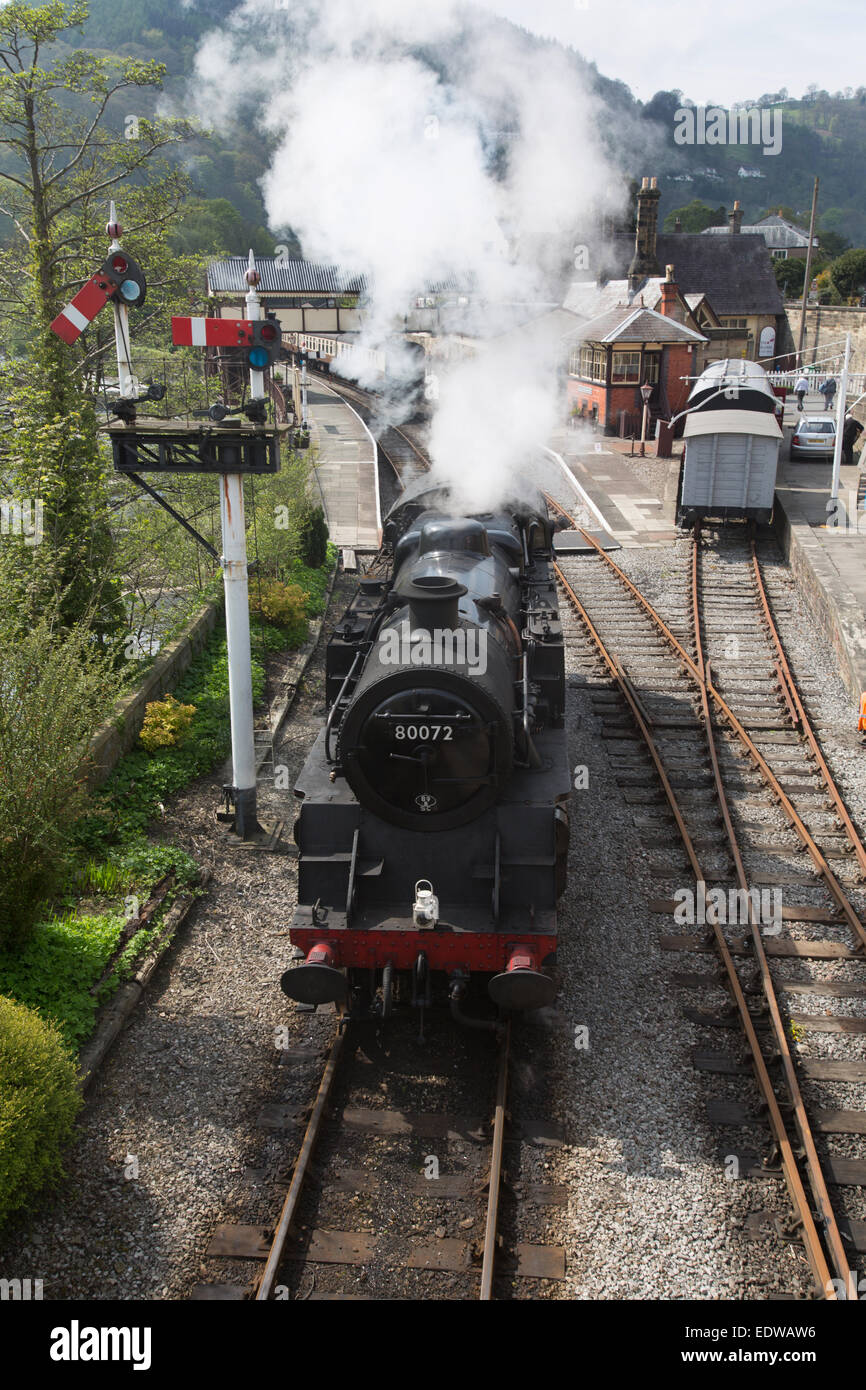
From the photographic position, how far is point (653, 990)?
8.45 m

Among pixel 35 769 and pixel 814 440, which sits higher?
pixel 814 440

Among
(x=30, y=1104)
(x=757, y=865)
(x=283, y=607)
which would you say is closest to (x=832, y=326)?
(x=283, y=607)

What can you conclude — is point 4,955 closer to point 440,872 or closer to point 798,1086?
point 440,872

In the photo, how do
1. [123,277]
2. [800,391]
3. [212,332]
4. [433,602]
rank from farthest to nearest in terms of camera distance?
1. [800,391]
2. [212,332]
3. [123,277]
4. [433,602]

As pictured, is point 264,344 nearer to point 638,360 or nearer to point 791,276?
point 638,360

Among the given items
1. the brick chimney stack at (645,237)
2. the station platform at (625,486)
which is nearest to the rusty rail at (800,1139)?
the station platform at (625,486)

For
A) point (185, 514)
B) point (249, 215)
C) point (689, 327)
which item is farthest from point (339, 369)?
point (249, 215)

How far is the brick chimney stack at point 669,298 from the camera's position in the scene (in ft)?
113

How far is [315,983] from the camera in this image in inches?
281

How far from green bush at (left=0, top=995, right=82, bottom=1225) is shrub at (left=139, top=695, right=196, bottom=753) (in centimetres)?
530

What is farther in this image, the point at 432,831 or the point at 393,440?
the point at 393,440

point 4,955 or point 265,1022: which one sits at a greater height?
point 4,955

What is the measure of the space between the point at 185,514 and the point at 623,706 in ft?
28.2

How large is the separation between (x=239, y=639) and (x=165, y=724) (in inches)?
85.1
